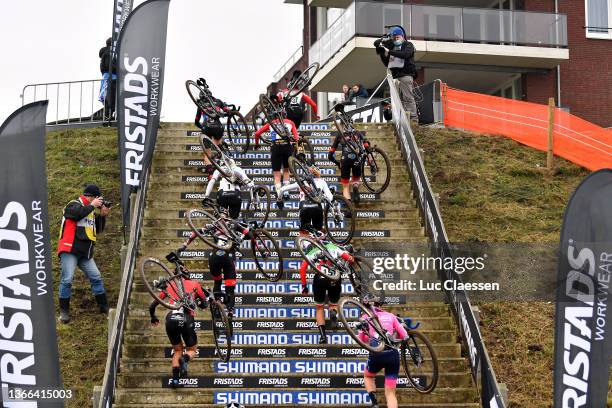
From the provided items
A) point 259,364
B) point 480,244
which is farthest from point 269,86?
point 259,364

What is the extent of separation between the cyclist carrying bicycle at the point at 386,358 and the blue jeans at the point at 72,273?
542cm

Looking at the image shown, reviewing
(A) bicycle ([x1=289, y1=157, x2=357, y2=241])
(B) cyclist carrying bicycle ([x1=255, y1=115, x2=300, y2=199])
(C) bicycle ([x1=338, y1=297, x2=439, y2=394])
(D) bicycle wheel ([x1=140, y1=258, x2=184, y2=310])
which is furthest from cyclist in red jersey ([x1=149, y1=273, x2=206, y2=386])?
(B) cyclist carrying bicycle ([x1=255, y1=115, x2=300, y2=199])

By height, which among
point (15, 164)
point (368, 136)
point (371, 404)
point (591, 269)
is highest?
point (368, 136)

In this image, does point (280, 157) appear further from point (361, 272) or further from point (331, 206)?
point (361, 272)

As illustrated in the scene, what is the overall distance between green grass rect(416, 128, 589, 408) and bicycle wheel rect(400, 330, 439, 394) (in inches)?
52.5

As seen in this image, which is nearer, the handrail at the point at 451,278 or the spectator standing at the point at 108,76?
the handrail at the point at 451,278

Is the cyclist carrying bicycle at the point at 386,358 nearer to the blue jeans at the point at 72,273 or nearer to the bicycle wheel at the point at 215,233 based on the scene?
the bicycle wheel at the point at 215,233

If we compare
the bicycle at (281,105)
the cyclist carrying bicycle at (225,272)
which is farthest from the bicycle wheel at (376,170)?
the cyclist carrying bicycle at (225,272)

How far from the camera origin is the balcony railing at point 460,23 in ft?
109

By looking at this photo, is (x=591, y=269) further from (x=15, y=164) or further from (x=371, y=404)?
(x=15, y=164)

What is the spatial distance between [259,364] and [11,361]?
409 centimetres

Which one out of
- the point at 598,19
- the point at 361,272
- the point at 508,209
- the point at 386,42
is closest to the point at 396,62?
Answer: the point at 386,42

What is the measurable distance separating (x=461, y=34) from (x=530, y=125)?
765cm

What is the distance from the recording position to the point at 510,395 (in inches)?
642
